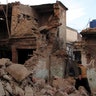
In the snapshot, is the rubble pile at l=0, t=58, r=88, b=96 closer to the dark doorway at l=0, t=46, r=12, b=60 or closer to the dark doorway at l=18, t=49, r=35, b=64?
the dark doorway at l=18, t=49, r=35, b=64

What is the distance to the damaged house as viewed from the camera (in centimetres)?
1780

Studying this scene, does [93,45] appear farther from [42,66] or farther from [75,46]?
[42,66]

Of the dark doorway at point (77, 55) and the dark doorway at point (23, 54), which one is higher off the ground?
the dark doorway at point (23, 54)

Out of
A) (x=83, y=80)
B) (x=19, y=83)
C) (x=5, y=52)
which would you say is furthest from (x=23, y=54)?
(x=19, y=83)

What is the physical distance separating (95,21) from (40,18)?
4.09 metres

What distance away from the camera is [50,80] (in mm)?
18016

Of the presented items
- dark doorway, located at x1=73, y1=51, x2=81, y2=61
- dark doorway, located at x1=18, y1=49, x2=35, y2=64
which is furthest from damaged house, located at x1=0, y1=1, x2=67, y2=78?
dark doorway, located at x1=73, y1=51, x2=81, y2=61

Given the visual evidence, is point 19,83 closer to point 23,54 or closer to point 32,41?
point 32,41

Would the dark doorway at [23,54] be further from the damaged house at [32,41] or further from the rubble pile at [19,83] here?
the rubble pile at [19,83]

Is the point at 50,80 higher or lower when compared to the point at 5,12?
lower

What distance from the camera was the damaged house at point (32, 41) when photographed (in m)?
17.8

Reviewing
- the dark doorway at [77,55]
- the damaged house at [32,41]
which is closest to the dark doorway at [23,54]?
the damaged house at [32,41]

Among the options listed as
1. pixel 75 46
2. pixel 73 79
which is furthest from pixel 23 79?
pixel 75 46

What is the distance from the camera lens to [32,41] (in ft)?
58.8
